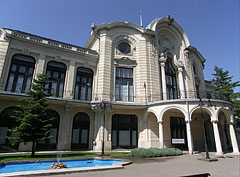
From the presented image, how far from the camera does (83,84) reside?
2003 cm

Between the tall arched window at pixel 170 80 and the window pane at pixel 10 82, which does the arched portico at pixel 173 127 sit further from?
the window pane at pixel 10 82

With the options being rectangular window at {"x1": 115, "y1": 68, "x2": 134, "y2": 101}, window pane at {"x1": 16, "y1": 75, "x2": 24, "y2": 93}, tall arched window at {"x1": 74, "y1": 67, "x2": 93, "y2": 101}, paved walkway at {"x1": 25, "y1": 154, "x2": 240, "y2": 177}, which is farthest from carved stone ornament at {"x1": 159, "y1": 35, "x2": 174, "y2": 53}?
window pane at {"x1": 16, "y1": 75, "x2": 24, "y2": 93}

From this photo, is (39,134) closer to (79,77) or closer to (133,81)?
(79,77)

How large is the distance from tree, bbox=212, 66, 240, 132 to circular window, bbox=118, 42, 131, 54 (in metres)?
18.6

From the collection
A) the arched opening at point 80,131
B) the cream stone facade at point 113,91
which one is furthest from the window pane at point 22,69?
the arched opening at point 80,131

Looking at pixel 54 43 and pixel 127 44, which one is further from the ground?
pixel 127 44

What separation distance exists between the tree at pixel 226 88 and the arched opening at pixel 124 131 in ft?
55.0

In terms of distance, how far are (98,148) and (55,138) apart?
489 cm

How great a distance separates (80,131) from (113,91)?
6179 mm

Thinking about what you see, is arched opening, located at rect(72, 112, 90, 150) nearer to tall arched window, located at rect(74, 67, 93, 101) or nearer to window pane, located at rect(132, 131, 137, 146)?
tall arched window, located at rect(74, 67, 93, 101)

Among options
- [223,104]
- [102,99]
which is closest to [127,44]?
[102,99]

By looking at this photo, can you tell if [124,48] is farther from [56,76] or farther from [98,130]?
[98,130]

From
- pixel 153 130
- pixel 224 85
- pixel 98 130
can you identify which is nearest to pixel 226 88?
pixel 224 85

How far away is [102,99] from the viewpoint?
18453 mm
